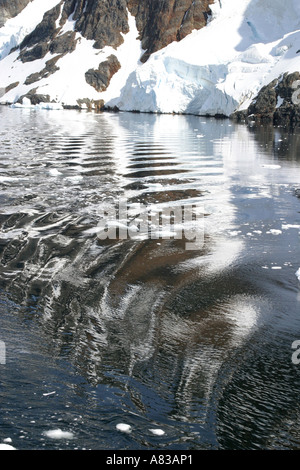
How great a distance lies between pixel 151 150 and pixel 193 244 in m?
10.3

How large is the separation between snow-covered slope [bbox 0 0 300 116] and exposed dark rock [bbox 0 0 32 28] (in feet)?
113

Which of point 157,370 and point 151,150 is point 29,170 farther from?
point 157,370

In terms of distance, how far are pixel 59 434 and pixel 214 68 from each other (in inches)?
1772

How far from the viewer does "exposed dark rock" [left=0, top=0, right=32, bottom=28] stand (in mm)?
91438

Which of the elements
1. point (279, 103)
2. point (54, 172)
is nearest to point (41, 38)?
point (279, 103)

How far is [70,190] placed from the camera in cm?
952

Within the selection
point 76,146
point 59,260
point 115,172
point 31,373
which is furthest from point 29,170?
point 31,373

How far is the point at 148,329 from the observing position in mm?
4023

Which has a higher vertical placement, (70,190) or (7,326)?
(70,190)

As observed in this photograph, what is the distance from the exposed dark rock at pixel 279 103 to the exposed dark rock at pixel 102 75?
3267 centimetres

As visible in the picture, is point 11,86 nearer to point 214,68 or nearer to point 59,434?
point 214,68

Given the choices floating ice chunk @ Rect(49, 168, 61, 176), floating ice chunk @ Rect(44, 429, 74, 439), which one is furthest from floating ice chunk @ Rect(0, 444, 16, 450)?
floating ice chunk @ Rect(49, 168, 61, 176)

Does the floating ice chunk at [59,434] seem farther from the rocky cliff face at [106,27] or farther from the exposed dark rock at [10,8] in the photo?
the exposed dark rock at [10,8]

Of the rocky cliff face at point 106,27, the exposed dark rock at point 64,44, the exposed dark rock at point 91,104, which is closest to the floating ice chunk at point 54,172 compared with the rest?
the exposed dark rock at point 91,104
